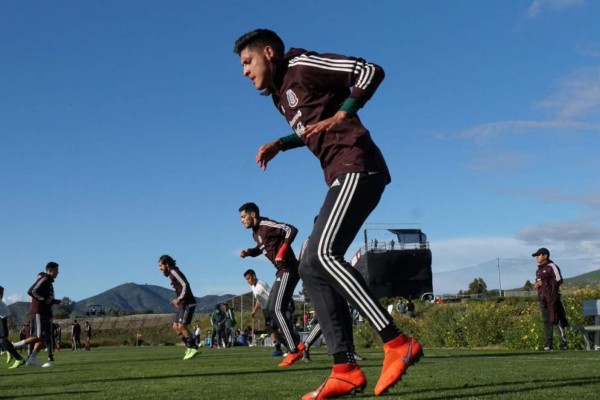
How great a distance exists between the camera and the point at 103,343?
60.0 meters

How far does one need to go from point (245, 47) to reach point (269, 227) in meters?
6.03

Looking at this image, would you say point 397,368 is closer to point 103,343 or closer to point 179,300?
point 179,300

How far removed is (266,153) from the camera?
16.9 ft

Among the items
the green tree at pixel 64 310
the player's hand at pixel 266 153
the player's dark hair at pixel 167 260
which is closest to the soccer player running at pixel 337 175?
the player's hand at pixel 266 153

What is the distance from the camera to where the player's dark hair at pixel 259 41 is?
191 inches

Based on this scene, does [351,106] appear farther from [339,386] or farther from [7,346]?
[7,346]

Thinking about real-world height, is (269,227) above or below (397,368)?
above

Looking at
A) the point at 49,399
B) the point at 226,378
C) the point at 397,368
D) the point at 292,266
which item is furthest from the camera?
the point at 292,266

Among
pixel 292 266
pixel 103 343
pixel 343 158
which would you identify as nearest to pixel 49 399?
pixel 343 158

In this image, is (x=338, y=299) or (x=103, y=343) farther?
(x=103, y=343)

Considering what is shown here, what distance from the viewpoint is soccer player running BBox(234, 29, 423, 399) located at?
14.8ft

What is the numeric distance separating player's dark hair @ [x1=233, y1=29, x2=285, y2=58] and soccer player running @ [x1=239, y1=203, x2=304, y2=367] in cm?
578

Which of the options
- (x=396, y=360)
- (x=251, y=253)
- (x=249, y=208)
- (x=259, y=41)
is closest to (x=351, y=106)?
(x=259, y=41)

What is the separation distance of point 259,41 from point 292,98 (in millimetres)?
451
